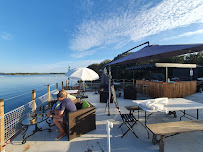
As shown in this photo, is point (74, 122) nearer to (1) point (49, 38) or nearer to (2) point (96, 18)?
(2) point (96, 18)

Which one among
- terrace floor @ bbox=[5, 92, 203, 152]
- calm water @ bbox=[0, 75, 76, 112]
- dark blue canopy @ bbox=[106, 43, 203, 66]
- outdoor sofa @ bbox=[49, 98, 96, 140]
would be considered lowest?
calm water @ bbox=[0, 75, 76, 112]

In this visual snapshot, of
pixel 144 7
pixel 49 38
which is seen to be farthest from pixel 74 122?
pixel 49 38

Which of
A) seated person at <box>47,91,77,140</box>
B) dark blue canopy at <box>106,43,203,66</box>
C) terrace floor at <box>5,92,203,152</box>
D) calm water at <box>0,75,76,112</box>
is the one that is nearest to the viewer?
dark blue canopy at <box>106,43,203,66</box>

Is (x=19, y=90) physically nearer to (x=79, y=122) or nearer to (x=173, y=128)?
(x=79, y=122)

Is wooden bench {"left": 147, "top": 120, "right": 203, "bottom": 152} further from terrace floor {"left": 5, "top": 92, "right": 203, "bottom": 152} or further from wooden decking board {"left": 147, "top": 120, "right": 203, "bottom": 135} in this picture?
terrace floor {"left": 5, "top": 92, "right": 203, "bottom": 152}

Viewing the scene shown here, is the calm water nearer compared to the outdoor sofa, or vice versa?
the outdoor sofa

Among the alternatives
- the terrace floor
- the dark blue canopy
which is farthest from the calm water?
the dark blue canopy

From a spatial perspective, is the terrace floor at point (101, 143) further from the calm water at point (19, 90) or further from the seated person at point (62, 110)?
the calm water at point (19, 90)

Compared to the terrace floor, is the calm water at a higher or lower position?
lower

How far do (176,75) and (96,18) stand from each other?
1192 centimetres

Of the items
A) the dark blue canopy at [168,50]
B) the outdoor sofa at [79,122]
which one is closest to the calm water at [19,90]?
the outdoor sofa at [79,122]

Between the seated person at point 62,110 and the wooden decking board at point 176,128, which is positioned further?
the seated person at point 62,110

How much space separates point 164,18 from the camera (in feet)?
20.5

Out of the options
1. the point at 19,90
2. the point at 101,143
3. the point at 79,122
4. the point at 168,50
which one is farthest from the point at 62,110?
the point at 19,90
